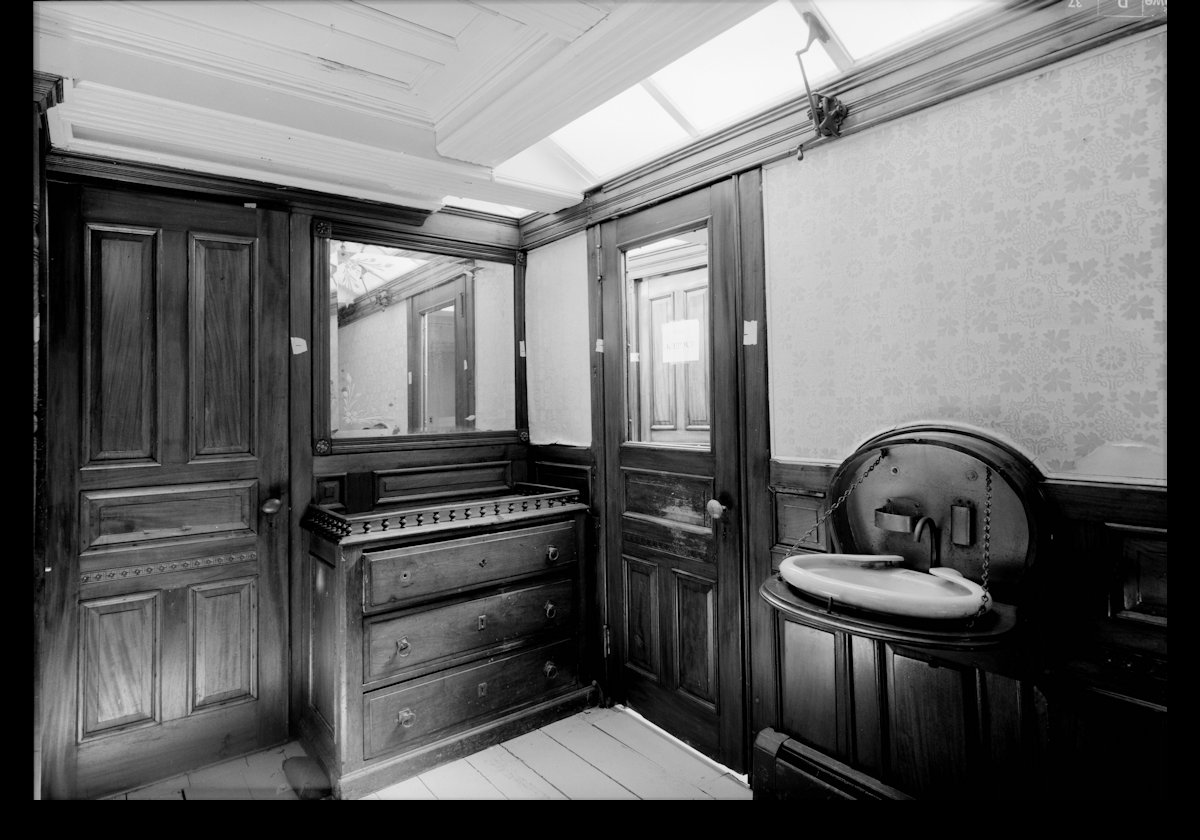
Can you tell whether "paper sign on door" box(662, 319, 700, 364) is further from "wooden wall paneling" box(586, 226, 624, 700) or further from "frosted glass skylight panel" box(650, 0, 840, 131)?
"frosted glass skylight panel" box(650, 0, 840, 131)

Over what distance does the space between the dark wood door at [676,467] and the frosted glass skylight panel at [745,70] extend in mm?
302

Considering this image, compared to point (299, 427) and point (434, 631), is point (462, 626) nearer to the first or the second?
point (434, 631)

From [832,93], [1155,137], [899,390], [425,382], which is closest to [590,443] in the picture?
[425,382]

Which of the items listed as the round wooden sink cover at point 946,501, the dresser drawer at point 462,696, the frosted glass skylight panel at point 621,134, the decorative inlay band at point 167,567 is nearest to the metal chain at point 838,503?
the round wooden sink cover at point 946,501

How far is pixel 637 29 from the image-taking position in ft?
5.38

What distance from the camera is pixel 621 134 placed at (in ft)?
8.78

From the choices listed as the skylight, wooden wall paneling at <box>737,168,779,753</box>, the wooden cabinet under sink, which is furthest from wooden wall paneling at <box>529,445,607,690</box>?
the skylight

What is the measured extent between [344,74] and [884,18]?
5.54ft

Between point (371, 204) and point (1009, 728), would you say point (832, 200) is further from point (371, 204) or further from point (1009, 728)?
point (371, 204)

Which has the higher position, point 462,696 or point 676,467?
point 676,467

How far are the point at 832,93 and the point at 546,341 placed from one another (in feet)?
6.17

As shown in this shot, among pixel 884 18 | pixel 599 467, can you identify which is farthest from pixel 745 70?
pixel 599 467

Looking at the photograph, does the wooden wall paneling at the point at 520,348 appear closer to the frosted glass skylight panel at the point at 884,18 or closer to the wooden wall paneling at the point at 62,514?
the wooden wall paneling at the point at 62,514

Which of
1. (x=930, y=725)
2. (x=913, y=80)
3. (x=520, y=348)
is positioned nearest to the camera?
(x=930, y=725)
